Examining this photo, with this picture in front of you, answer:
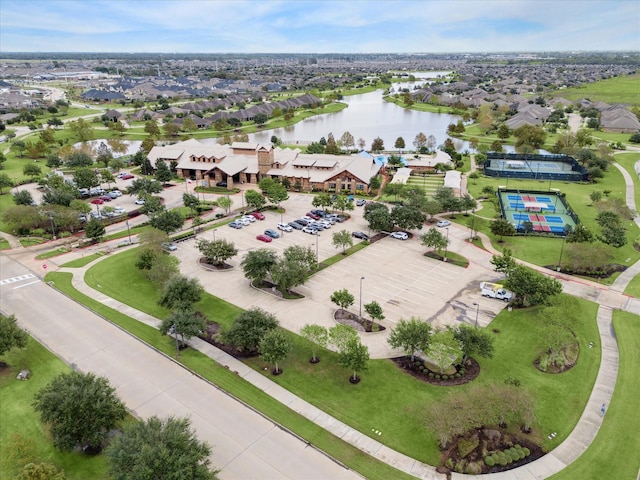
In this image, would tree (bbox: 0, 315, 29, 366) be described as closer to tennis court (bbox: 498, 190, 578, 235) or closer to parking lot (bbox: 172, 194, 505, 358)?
parking lot (bbox: 172, 194, 505, 358)

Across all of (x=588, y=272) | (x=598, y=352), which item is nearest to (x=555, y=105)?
(x=588, y=272)

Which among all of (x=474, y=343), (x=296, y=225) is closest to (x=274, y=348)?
(x=474, y=343)

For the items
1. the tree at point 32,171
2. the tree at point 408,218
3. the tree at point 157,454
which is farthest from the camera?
the tree at point 32,171

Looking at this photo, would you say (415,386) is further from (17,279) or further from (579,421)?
(17,279)

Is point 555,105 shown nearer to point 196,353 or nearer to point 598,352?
point 598,352

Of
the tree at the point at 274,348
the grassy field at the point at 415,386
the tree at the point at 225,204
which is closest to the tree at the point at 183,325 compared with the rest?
the grassy field at the point at 415,386

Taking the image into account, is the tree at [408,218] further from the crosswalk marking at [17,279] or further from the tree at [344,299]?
the crosswalk marking at [17,279]
